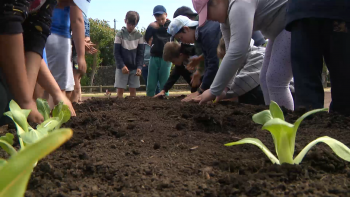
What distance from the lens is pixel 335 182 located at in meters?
0.88

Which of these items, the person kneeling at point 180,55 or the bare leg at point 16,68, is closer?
the bare leg at point 16,68

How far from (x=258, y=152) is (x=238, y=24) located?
1.31m

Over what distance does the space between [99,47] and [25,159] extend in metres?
21.6

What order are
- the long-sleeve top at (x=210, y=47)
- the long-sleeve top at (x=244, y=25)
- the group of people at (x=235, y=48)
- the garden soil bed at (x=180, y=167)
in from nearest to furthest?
the garden soil bed at (x=180, y=167), the group of people at (x=235, y=48), the long-sleeve top at (x=244, y=25), the long-sleeve top at (x=210, y=47)

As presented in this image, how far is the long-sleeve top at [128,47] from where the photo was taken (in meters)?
6.29

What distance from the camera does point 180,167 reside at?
107 centimetres

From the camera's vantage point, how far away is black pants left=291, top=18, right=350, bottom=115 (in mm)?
1832

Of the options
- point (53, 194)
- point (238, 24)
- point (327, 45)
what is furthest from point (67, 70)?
point (53, 194)

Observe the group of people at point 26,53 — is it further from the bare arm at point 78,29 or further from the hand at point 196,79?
the hand at point 196,79

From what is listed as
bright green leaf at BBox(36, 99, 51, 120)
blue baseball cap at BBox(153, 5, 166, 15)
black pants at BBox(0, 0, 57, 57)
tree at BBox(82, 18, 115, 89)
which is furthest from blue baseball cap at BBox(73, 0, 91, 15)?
tree at BBox(82, 18, 115, 89)

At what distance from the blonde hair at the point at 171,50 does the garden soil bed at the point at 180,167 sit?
3268mm

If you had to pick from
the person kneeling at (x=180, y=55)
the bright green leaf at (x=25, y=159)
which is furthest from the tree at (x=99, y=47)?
the bright green leaf at (x=25, y=159)

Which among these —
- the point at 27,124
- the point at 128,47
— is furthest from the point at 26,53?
the point at 128,47

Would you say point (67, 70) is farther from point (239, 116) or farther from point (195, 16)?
point (195, 16)
